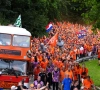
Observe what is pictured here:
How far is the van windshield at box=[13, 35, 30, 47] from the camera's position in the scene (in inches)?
896

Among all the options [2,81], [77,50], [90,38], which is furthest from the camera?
[90,38]

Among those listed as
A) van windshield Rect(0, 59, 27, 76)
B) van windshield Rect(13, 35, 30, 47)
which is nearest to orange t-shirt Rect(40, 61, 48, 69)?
van windshield Rect(13, 35, 30, 47)

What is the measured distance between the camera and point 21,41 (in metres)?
23.0

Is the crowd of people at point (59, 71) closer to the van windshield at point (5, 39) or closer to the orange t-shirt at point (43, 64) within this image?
the orange t-shirt at point (43, 64)

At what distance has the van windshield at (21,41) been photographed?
22766 mm

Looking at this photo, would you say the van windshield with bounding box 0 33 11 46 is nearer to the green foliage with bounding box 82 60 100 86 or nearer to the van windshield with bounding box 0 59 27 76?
the van windshield with bounding box 0 59 27 76

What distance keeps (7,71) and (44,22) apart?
2866 centimetres

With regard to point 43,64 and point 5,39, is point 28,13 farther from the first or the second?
point 5,39

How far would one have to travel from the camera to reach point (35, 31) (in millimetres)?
49344

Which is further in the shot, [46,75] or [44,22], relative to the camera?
[44,22]

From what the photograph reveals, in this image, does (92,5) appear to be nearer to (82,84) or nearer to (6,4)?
(82,84)

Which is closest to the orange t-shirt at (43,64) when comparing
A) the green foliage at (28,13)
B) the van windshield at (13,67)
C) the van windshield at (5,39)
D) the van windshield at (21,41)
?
the van windshield at (21,41)

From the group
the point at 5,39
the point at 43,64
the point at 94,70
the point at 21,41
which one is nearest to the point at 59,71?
the point at 21,41

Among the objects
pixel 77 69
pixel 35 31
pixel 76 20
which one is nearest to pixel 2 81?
pixel 77 69
